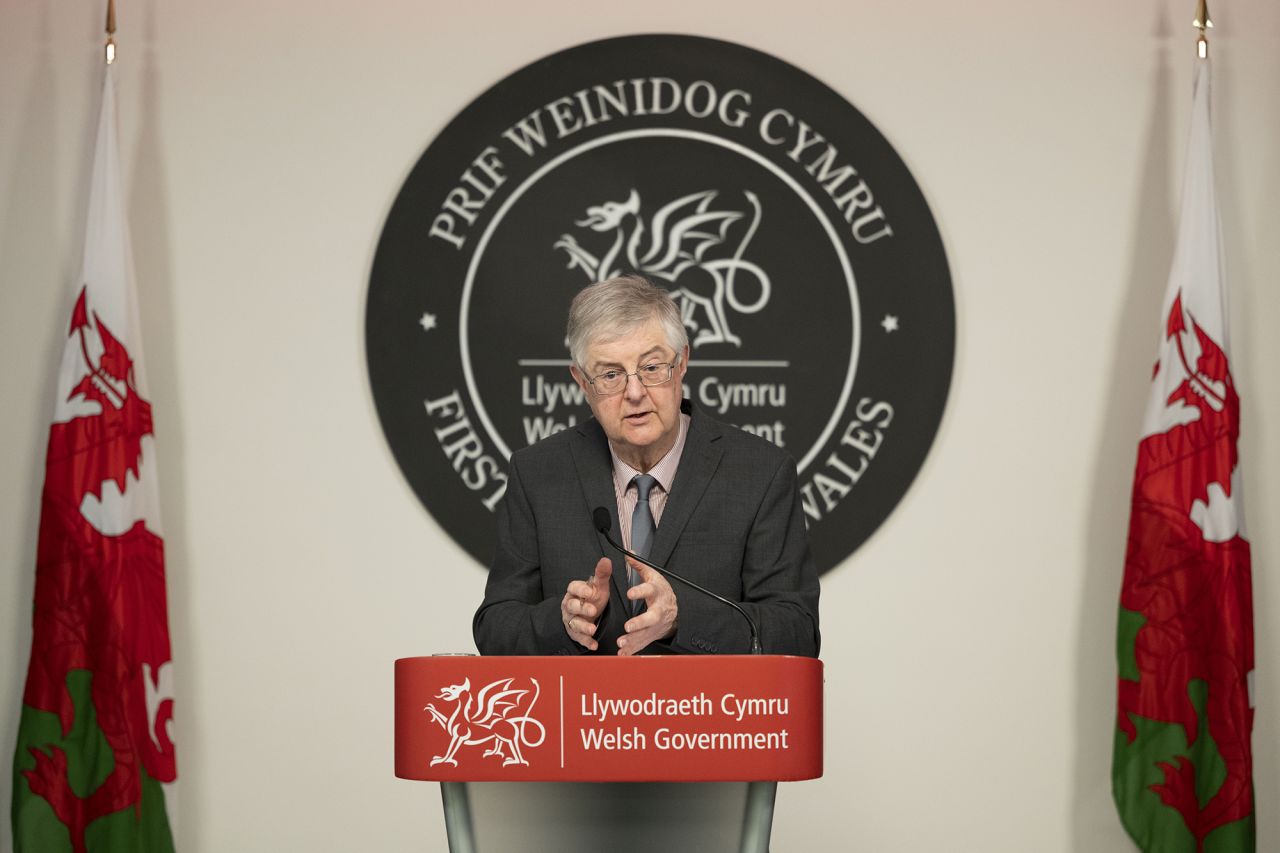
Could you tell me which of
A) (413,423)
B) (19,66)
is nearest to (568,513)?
(413,423)

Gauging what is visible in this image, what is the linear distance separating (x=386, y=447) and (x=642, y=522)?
154 cm

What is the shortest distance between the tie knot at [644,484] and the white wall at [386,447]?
1.40 metres

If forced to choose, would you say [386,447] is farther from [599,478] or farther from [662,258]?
[599,478]

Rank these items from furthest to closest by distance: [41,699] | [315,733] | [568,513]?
[315,733] → [41,699] → [568,513]

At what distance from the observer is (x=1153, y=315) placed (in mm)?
3834

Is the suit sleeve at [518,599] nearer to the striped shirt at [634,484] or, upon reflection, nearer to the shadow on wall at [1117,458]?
the striped shirt at [634,484]

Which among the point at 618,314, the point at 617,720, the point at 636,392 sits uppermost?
the point at 618,314

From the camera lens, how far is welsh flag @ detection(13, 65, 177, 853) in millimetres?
3553

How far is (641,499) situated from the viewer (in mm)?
2500

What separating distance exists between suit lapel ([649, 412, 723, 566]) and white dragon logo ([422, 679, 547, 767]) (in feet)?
1.73

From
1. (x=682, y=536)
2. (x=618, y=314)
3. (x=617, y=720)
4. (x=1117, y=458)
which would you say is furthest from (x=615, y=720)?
(x=1117, y=458)

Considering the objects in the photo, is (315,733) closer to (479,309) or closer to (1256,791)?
(479,309)

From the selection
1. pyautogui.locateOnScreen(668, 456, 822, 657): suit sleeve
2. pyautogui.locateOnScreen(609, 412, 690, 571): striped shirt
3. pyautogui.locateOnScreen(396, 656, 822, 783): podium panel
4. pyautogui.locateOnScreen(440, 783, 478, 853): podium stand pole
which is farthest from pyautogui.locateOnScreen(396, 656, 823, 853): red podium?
pyautogui.locateOnScreen(609, 412, 690, 571): striped shirt

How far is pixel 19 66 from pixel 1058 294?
9.39 feet
